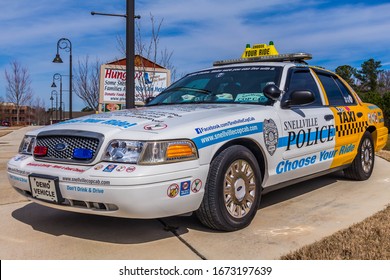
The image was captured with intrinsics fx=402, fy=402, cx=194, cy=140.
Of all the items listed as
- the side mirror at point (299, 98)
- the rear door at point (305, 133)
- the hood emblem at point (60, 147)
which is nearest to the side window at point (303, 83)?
the rear door at point (305, 133)

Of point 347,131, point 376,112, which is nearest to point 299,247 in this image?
point 347,131

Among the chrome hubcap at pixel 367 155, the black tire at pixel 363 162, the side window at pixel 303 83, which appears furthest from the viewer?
the chrome hubcap at pixel 367 155

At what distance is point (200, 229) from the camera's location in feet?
11.9

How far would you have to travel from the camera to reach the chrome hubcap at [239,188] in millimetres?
3467

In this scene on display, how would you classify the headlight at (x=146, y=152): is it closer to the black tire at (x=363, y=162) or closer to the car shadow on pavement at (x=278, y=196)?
the car shadow on pavement at (x=278, y=196)

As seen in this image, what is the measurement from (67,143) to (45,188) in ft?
1.31

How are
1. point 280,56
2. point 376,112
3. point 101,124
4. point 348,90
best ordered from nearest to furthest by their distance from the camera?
point 101,124, point 280,56, point 348,90, point 376,112

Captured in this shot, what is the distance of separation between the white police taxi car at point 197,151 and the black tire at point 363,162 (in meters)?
0.90

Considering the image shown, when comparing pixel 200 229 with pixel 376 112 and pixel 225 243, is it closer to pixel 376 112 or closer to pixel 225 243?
pixel 225 243

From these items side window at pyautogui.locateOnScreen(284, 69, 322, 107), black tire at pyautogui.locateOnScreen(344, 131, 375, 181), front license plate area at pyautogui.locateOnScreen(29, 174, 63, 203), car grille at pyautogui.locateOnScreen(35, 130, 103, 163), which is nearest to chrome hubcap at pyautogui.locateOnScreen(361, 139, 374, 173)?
black tire at pyautogui.locateOnScreen(344, 131, 375, 181)

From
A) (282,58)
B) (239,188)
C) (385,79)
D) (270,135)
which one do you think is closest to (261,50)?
(282,58)

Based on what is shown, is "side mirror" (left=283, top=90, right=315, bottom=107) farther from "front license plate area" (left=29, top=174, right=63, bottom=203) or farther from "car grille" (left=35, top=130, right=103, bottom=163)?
"front license plate area" (left=29, top=174, right=63, bottom=203)

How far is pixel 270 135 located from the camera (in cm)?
386

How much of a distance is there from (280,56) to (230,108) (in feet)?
5.51
